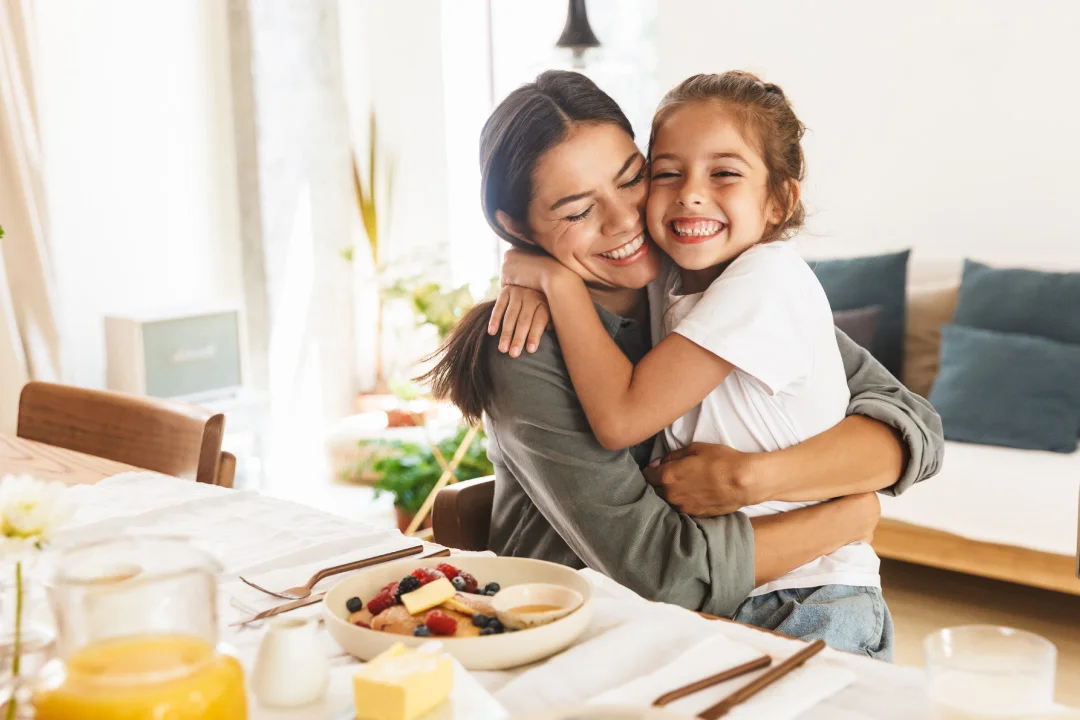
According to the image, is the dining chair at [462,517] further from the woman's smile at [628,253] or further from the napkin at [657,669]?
the napkin at [657,669]

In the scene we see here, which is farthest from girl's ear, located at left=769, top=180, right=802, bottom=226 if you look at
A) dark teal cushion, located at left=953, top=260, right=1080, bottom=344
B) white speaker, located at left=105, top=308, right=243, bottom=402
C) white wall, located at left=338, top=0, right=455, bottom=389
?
white wall, located at left=338, top=0, right=455, bottom=389

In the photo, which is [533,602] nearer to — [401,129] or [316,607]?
[316,607]

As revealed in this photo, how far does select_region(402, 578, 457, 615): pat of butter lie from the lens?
3.16 feet

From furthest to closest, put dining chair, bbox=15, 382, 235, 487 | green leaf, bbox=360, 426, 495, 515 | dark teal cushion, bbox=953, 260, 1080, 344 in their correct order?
green leaf, bbox=360, 426, 495, 515
dark teal cushion, bbox=953, 260, 1080, 344
dining chair, bbox=15, 382, 235, 487

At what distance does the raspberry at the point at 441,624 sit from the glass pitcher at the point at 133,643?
0.86 feet

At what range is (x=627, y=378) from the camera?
141cm

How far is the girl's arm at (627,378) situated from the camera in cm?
137

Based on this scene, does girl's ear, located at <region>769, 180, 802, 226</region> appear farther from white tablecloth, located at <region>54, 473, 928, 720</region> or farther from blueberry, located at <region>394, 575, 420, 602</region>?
blueberry, located at <region>394, 575, 420, 602</region>

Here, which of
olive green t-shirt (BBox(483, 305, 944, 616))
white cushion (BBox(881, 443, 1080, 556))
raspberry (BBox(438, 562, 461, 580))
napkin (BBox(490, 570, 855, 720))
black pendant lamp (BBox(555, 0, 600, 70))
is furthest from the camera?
Result: black pendant lamp (BBox(555, 0, 600, 70))

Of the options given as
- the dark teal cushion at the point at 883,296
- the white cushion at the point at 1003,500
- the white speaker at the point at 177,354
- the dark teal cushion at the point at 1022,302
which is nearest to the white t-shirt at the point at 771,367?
the white cushion at the point at 1003,500

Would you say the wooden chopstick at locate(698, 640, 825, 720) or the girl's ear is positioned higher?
the girl's ear

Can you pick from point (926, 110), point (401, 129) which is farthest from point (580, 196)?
point (401, 129)

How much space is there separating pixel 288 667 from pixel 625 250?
901 millimetres

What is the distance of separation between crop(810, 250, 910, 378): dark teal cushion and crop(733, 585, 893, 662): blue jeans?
7.53 feet
